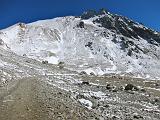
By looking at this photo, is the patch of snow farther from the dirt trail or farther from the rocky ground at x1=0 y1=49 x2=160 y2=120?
the dirt trail

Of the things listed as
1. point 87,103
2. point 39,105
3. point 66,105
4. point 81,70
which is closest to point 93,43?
point 81,70

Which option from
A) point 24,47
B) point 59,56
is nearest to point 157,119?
point 59,56

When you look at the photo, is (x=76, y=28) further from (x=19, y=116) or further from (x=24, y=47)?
(x=19, y=116)

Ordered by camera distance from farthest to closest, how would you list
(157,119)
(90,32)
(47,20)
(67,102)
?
(47,20) → (90,32) → (67,102) → (157,119)

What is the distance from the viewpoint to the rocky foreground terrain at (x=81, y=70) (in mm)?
31609

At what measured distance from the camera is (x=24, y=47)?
134 m

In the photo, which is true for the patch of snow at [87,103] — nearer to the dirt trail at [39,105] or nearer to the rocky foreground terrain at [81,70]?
the rocky foreground terrain at [81,70]

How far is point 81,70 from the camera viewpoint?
96.4 m

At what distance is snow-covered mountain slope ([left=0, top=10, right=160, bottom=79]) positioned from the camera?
11830 cm

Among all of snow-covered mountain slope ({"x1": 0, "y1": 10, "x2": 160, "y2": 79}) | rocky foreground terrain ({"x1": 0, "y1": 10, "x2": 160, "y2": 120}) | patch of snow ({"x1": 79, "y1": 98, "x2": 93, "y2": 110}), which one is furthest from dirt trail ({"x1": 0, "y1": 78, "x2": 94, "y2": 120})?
snow-covered mountain slope ({"x1": 0, "y1": 10, "x2": 160, "y2": 79})

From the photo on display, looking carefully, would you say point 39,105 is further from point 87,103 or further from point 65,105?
point 87,103

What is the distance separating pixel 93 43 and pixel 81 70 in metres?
49.1

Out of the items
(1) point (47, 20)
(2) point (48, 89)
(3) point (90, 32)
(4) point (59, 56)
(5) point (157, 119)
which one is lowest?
(5) point (157, 119)

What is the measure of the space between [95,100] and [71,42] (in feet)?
366
